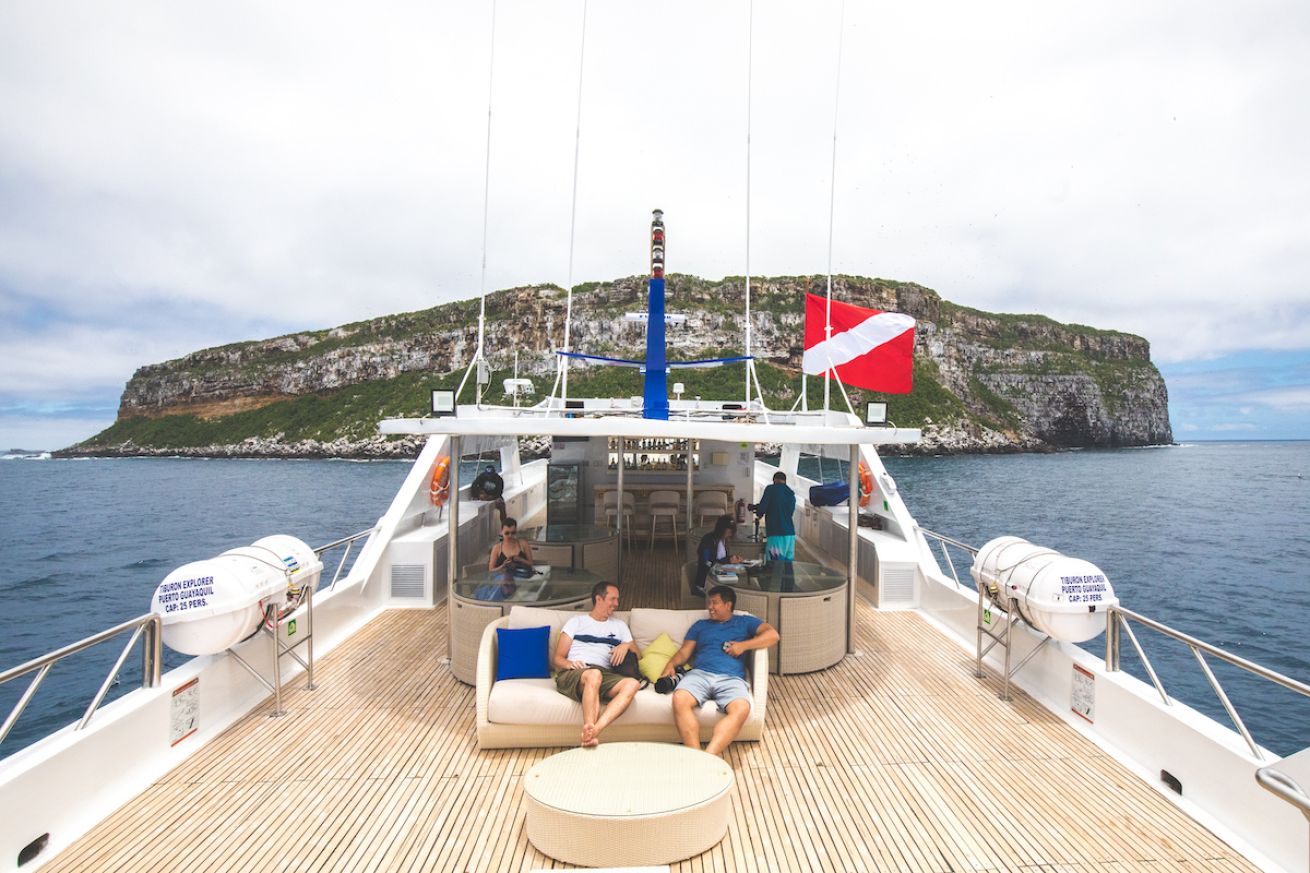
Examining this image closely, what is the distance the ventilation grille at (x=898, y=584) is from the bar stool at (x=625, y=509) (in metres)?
3.82

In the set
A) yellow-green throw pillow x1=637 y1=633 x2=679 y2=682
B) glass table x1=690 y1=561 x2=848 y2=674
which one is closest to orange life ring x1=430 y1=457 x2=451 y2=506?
glass table x1=690 y1=561 x2=848 y2=674

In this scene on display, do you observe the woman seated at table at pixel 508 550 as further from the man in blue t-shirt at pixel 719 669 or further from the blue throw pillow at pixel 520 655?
the man in blue t-shirt at pixel 719 669

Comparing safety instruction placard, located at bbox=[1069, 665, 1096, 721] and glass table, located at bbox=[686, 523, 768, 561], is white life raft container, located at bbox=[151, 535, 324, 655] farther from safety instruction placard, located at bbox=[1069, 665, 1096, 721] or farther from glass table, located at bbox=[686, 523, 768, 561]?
safety instruction placard, located at bbox=[1069, 665, 1096, 721]

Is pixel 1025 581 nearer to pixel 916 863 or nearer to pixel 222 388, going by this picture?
pixel 916 863

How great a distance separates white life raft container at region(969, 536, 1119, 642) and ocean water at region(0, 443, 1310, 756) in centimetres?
669

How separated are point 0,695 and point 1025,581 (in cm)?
1378

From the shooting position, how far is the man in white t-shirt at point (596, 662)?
347cm

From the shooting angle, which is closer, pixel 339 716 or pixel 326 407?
pixel 339 716

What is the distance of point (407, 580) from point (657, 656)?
376cm

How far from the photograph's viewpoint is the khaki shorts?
11.9 feet

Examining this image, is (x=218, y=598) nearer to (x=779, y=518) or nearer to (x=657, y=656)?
(x=657, y=656)

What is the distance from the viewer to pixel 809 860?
2.77 metres

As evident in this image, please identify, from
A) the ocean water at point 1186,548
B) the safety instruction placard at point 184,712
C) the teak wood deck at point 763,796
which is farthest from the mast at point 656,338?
the ocean water at point 1186,548

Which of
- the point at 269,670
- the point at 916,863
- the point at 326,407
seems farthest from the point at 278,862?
the point at 326,407
